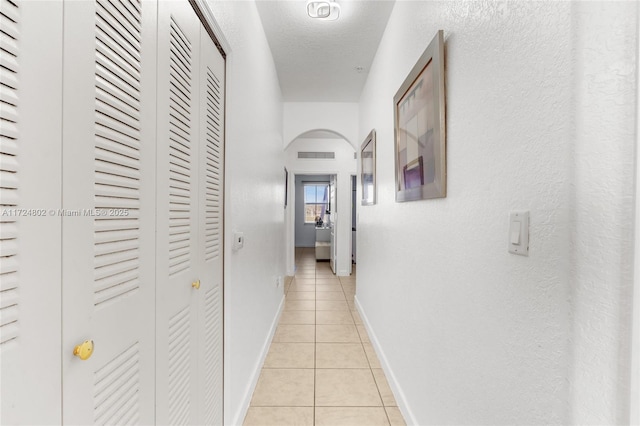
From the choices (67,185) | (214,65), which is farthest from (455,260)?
(214,65)

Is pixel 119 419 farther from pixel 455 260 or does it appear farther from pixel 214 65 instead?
pixel 214 65

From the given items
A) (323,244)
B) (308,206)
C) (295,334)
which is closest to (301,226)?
(308,206)

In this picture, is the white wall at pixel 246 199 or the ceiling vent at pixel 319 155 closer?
the white wall at pixel 246 199

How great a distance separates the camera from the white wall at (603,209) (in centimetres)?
52

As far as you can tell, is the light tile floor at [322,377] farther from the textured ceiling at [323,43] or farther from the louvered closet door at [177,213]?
the textured ceiling at [323,43]

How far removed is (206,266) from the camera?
51.1 inches

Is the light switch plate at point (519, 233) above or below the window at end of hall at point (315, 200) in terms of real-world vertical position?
below

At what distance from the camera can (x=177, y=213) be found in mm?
1024

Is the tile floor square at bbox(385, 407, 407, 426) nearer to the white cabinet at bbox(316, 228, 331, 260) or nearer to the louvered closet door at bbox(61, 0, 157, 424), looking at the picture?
the louvered closet door at bbox(61, 0, 157, 424)

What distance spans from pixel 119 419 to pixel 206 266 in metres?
0.65

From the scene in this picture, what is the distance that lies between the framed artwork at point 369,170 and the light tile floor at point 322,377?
4.43 feet

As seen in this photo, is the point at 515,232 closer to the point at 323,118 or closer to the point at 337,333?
the point at 337,333

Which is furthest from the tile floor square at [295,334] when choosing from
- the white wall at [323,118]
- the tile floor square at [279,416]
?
the white wall at [323,118]

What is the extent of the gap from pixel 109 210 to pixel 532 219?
1.02 metres
